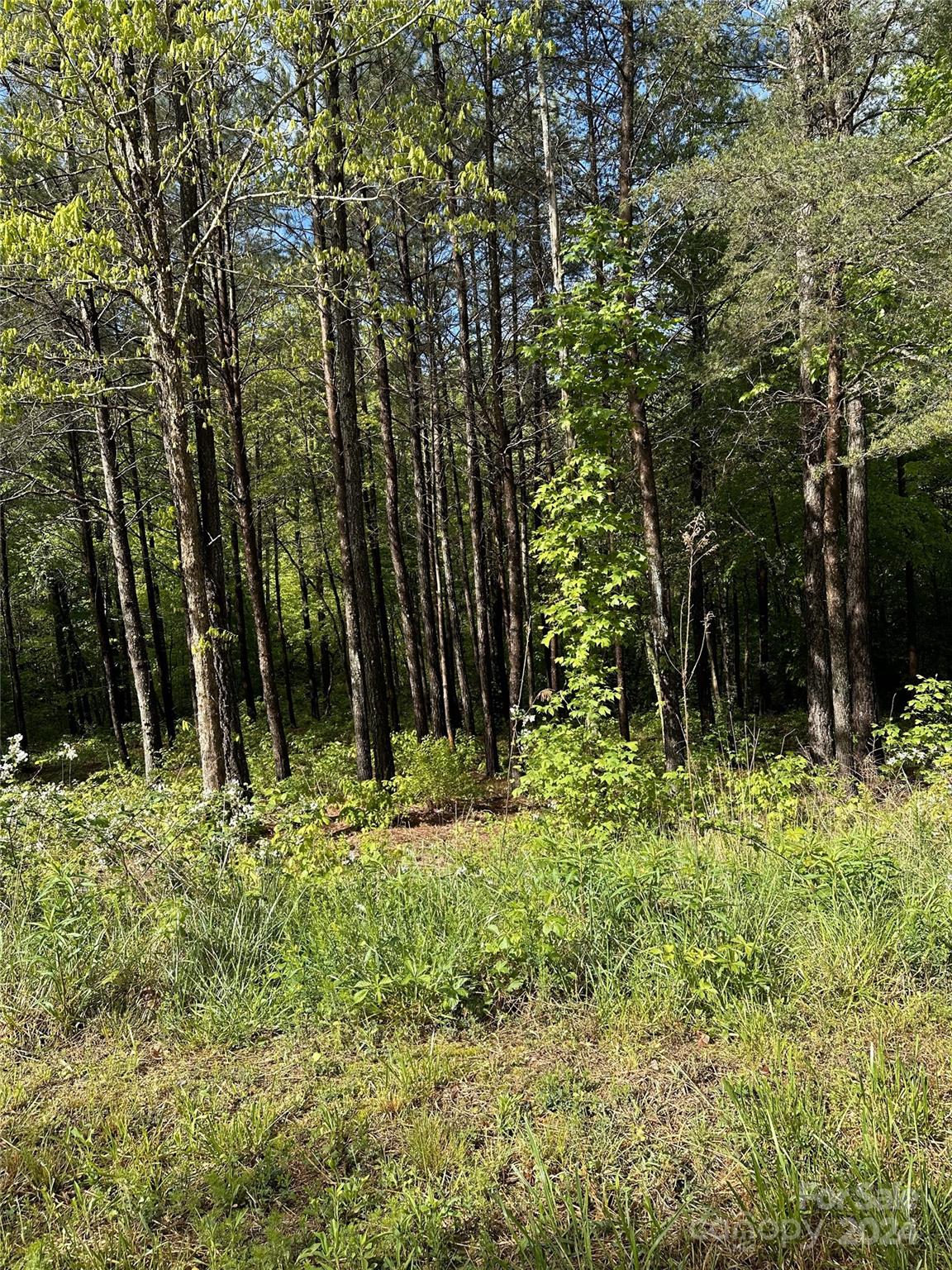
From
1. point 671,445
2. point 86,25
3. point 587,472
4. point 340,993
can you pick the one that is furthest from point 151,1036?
point 671,445

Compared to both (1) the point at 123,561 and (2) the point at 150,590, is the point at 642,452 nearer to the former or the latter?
(1) the point at 123,561

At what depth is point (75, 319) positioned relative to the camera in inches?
415

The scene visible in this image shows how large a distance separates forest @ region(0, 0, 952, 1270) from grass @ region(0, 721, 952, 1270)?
2 cm

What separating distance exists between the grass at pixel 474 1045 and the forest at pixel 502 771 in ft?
0.06

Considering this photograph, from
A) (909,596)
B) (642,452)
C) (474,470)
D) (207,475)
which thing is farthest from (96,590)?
(909,596)

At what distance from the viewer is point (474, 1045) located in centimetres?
271

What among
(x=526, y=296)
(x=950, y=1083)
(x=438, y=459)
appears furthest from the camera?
(x=438, y=459)

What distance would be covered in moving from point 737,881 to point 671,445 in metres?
12.7

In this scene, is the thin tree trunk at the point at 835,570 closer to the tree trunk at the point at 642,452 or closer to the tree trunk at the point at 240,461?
the tree trunk at the point at 642,452

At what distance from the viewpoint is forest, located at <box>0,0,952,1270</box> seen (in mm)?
2074

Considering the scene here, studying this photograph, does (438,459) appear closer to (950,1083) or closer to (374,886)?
(374,886)

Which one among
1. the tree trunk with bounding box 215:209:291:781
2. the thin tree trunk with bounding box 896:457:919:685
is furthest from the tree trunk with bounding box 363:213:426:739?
the thin tree trunk with bounding box 896:457:919:685

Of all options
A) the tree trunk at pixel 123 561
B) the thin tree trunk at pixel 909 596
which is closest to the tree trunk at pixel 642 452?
the tree trunk at pixel 123 561

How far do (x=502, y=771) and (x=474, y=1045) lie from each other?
9477 mm
